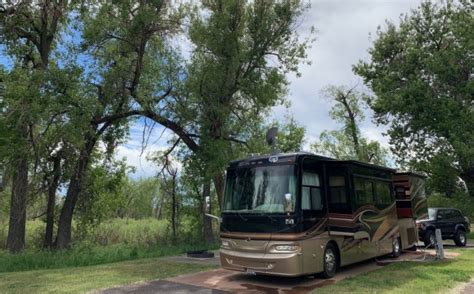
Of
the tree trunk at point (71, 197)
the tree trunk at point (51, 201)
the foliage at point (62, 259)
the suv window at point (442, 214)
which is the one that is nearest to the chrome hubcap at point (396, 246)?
the suv window at point (442, 214)

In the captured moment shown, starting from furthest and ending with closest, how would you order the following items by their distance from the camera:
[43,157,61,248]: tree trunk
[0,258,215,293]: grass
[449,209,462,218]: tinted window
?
[449,209,462,218]: tinted window < [43,157,61,248]: tree trunk < [0,258,215,293]: grass

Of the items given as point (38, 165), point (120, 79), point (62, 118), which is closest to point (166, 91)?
point (120, 79)

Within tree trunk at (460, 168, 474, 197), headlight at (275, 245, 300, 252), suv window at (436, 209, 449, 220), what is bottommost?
headlight at (275, 245, 300, 252)

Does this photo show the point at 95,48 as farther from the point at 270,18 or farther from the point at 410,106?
the point at 410,106

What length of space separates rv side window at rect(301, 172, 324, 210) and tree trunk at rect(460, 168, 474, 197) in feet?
68.9

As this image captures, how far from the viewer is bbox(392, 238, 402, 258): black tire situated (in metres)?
13.4

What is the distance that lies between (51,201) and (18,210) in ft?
5.05

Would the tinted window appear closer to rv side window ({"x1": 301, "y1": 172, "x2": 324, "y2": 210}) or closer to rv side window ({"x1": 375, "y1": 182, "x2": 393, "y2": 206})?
rv side window ({"x1": 375, "y1": 182, "x2": 393, "y2": 206})

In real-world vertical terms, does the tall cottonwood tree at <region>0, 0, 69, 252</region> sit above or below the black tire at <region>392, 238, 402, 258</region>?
above

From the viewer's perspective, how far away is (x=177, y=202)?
2177 centimetres

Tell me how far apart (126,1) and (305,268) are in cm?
1246

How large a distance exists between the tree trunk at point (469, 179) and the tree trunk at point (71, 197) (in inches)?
899

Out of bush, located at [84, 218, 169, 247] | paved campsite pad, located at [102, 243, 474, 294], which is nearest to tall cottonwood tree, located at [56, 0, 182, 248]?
bush, located at [84, 218, 169, 247]

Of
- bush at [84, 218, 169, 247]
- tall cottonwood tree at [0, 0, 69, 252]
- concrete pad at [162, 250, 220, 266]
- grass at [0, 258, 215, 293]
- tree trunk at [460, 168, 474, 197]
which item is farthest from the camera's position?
tree trunk at [460, 168, 474, 197]
